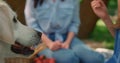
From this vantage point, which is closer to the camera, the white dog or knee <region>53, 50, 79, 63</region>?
the white dog

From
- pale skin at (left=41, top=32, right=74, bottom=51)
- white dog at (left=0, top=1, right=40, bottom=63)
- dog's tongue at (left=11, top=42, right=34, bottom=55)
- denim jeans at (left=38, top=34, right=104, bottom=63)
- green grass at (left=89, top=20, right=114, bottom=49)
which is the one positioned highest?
white dog at (left=0, top=1, right=40, bottom=63)

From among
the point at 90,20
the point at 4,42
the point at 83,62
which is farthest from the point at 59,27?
the point at 90,20

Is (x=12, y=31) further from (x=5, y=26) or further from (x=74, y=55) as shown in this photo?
(x=74, y=55)

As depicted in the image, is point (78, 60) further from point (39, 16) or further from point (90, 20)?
point (90, 20)

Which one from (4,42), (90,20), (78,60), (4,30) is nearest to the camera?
(4,30)

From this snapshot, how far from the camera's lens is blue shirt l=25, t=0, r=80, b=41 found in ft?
11.4

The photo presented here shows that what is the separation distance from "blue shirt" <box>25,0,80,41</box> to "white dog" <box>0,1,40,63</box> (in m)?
0.64

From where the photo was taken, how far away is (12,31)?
2.65 meters

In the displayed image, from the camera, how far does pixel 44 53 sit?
338cm

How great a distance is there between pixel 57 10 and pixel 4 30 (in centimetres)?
104

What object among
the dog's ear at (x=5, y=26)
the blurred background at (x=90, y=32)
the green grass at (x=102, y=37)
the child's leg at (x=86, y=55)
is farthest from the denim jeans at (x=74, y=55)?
the green grass at (x=102, y=37)

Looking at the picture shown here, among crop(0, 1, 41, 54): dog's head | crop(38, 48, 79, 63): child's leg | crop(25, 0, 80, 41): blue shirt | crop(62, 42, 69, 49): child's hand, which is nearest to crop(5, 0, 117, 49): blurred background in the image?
crop(25, 0, 80, 41): blue shirt

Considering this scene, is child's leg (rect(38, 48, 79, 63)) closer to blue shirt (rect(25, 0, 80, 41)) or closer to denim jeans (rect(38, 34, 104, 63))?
denim jeans (rect(38, 34, 104, 63))

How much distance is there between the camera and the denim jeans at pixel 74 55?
3301 mm
